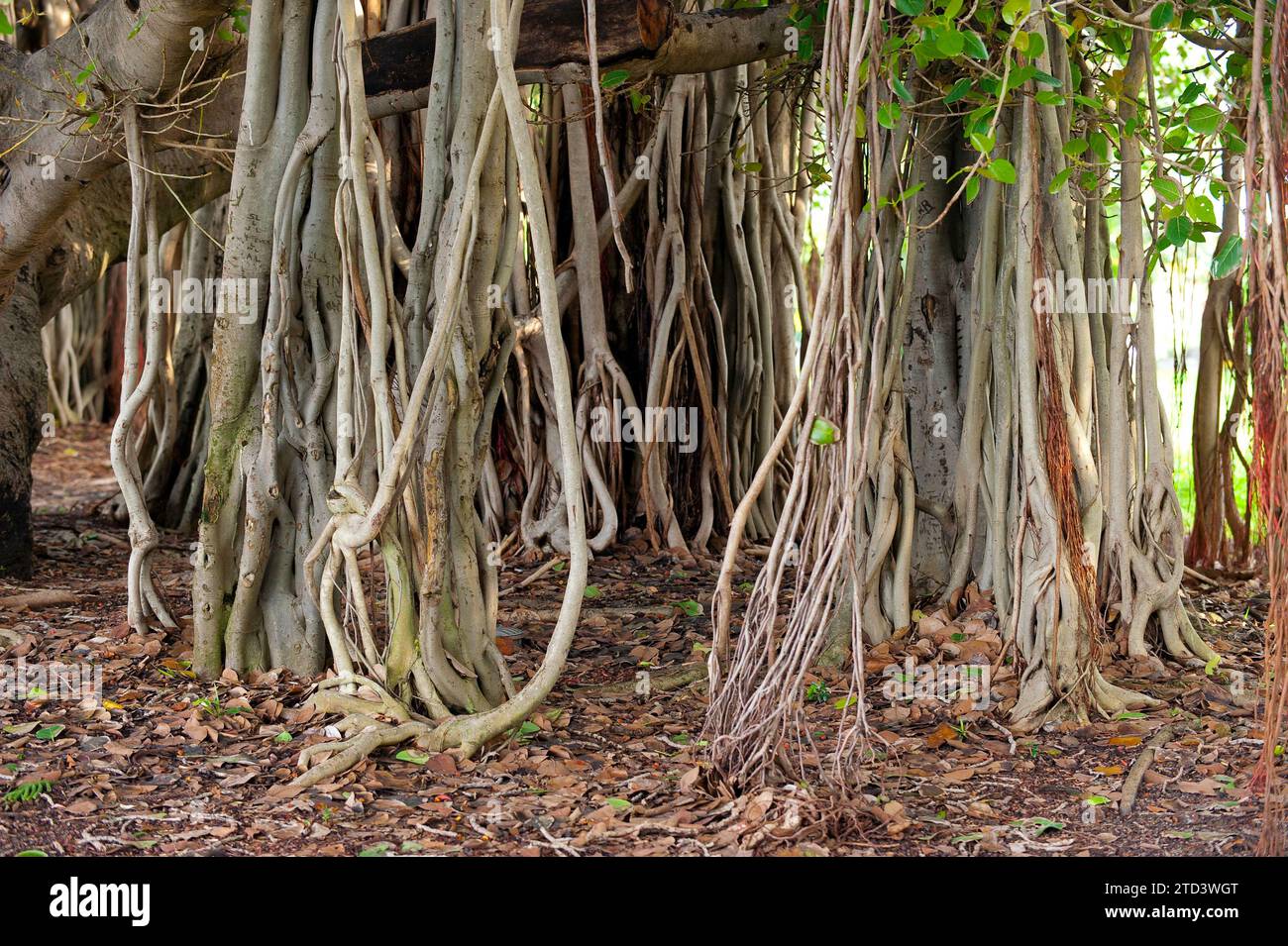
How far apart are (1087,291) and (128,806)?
2624 mm

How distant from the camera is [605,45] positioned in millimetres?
2977

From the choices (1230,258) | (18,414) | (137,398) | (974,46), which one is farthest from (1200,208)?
(18,414)

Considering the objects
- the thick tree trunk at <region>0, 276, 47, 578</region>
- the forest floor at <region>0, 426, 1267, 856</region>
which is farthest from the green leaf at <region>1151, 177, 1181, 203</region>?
the thick tree trunk at <region>0, 276, 47, 578</region>

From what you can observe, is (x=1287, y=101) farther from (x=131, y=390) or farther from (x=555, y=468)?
(x=555, y=468)

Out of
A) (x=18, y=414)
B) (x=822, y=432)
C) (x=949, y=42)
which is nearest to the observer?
(x=822, y=432)

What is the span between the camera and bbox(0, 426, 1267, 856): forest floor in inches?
85.0

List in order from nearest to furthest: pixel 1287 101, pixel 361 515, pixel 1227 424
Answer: pixel 1287 101 < pixel 361 515 < pixel 1227 424

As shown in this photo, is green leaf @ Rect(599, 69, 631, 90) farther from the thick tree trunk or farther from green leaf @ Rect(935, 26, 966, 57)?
the thick tree trunk

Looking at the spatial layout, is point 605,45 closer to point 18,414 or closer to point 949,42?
point 949,42

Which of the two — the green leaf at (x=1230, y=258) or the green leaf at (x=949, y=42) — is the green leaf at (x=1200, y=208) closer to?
the green leaf at (x=1230, y=258)

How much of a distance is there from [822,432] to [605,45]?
4.49 feet

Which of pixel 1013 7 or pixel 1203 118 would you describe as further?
pixel 1203 118
